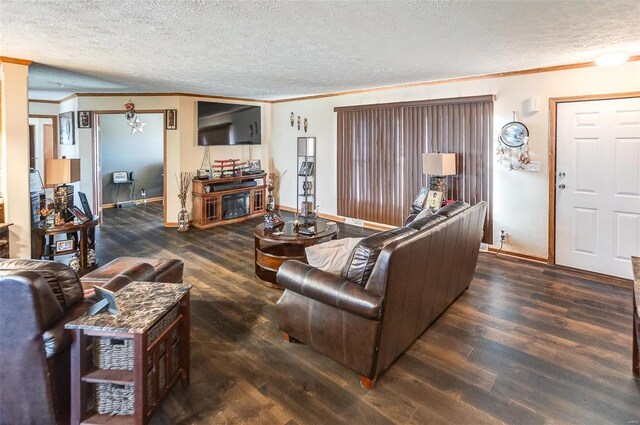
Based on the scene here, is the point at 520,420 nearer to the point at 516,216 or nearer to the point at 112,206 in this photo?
the point at 516,216

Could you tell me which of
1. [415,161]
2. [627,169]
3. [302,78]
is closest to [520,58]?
[627,169]

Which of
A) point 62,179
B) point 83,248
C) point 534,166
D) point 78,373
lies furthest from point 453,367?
point 62,179

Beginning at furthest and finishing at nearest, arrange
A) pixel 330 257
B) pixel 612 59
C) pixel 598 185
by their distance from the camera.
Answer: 1. pixel 598 185
2. pixel 612 59
3. pixel 330 257

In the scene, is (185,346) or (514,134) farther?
(514,134)

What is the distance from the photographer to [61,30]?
288 cm

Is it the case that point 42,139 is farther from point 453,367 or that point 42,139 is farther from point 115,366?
point 453,367

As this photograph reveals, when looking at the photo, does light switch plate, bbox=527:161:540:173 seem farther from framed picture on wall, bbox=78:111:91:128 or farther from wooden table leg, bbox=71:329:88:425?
framed picture on wall, bbox=78:111:91:128

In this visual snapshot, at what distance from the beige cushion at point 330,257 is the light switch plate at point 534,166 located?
9.83ft

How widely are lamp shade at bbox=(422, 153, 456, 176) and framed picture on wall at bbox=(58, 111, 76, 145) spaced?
6.03m

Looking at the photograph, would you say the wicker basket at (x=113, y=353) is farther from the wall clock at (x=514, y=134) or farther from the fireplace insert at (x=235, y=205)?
the fireplace insert at (x=235, y=205)

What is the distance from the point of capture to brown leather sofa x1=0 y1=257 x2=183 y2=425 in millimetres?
1607

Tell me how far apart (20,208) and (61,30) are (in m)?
1.95

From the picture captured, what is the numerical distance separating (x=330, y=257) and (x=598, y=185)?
3.40m

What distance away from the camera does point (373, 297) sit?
2.12 meters
